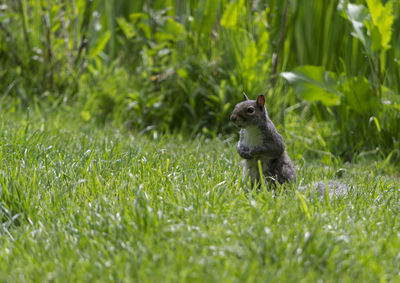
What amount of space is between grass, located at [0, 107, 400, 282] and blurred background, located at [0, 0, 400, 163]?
165cm

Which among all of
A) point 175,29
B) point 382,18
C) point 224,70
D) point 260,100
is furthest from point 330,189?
point 175,29

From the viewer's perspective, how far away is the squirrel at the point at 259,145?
10.1ft

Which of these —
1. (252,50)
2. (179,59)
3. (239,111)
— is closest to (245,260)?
(239,111)

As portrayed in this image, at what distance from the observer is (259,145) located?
3.11m

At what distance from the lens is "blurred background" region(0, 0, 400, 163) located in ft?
15.9

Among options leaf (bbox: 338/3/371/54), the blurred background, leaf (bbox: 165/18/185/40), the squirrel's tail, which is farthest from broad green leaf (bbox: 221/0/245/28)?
the squirrel's tail

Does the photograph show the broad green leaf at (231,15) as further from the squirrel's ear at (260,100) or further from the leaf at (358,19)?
the squirrel's ear at (260,100)

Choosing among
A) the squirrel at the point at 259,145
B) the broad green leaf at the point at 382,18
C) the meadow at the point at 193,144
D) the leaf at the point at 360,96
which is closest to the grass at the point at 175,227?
the meadow at the point at 193,144

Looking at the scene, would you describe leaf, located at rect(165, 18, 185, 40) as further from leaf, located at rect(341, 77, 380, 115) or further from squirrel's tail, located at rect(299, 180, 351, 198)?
squirrel's tail, located at rect(299, 180, 351, 198)

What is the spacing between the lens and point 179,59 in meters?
5.57

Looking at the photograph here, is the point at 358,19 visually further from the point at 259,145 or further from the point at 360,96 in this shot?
the point at 259,145

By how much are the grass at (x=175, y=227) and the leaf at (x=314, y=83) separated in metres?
1.65

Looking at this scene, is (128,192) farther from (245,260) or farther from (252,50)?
(252,50)

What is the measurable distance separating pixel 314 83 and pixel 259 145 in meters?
2.02
